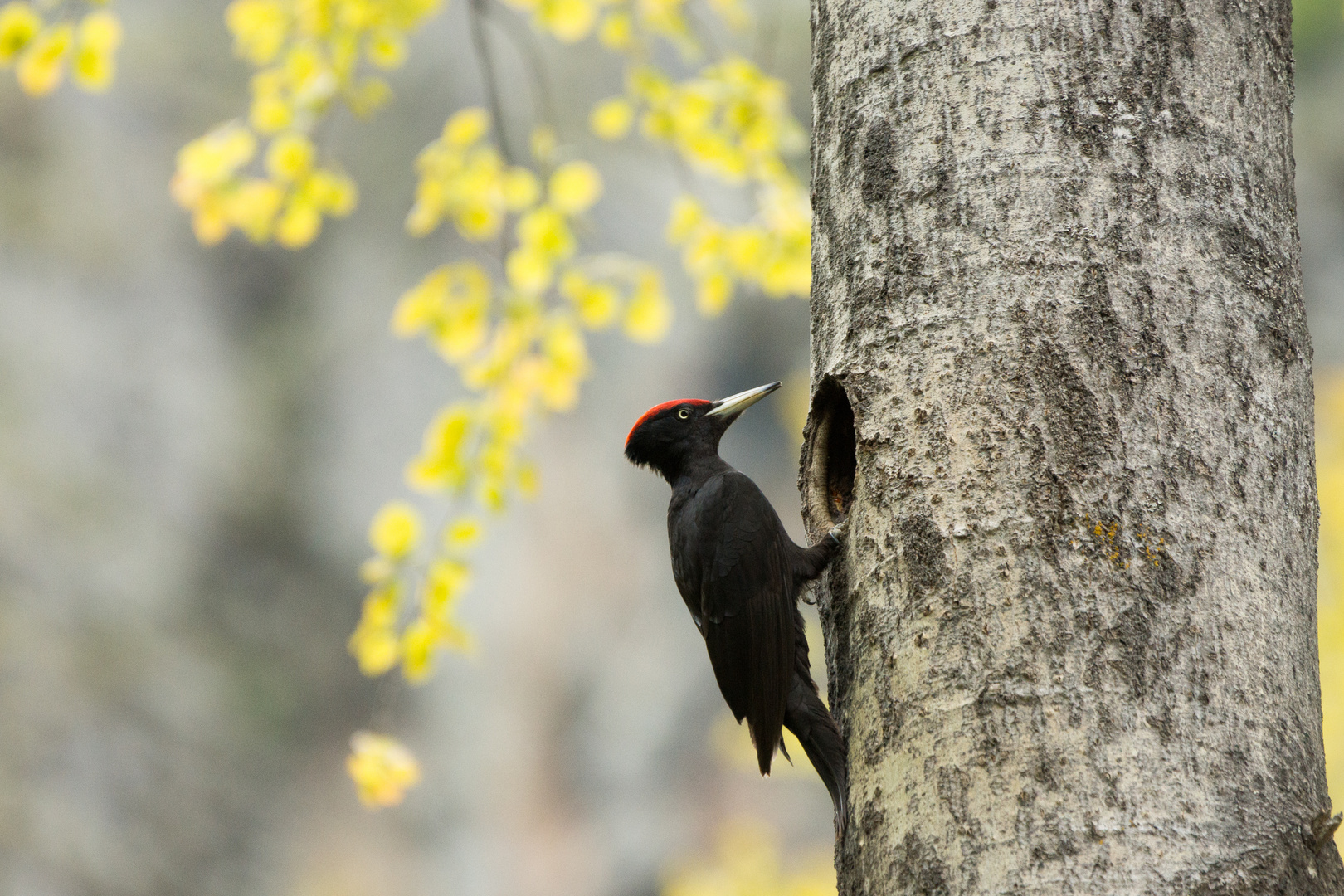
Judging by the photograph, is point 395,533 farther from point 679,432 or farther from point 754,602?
point 754,602

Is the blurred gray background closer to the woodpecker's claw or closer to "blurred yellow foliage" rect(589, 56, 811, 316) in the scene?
"blurred yellow foliage" rect(589, 56, 811, 316)

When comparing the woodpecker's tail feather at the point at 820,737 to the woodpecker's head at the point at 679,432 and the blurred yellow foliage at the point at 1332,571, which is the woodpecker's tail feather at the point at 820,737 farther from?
the blurred yellow foliage at the point at 1332,571

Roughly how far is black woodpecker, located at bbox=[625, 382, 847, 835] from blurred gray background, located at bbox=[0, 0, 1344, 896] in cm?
754

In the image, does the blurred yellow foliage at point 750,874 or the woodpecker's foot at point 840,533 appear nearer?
the woodpecker's foot at point 840,533

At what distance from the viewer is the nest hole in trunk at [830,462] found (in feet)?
7.05

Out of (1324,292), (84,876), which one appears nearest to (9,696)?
(84,876)

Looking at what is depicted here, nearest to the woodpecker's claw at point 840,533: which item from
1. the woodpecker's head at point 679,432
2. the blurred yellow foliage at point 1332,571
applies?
the woodpecker's head at point 679,432

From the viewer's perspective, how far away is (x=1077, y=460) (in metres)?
1.53

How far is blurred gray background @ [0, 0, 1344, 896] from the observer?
30.5 feet

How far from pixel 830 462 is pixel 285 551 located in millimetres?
8980

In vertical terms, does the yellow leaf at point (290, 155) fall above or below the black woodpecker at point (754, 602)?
above

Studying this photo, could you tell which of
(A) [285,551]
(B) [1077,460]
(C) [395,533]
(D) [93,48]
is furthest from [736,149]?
(A) [285,551]

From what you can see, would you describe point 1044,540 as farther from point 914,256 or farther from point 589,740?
point 589,740

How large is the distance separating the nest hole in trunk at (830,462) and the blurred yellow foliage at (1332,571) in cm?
475
